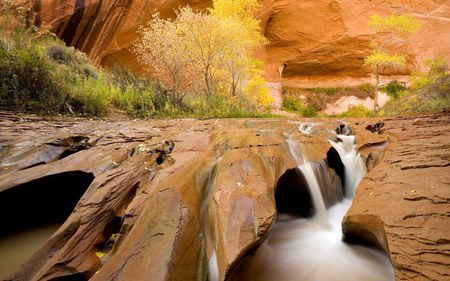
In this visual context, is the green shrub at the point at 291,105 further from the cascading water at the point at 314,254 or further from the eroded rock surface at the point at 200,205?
the cascading water at the point at 314,254

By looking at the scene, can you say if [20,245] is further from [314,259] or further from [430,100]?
[430,100]

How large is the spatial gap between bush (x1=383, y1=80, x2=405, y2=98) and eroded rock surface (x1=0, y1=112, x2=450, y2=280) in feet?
63.0

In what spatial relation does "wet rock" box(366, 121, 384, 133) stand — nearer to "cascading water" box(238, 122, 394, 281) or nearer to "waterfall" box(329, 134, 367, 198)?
"waterfall" box(329, 134, 367, 198)

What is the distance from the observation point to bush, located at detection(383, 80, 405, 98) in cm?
2012

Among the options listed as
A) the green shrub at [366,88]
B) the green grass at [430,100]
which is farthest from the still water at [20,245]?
the green shrub at [366,88]

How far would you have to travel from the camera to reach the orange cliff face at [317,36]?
52.2 ft

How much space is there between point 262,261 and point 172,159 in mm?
1733

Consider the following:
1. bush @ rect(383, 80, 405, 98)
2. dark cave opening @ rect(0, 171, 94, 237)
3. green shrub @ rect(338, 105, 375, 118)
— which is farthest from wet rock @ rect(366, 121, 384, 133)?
bush @ rect(383, 80, 405, 98)

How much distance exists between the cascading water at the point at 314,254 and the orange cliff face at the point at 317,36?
50.5 feet

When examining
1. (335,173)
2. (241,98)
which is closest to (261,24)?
(241,98)

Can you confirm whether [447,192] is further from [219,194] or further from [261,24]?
[261,24]

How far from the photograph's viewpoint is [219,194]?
2549 millimetres

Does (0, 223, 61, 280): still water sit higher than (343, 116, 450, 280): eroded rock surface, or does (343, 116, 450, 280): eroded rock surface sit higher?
(343, 116, 450, 280): eroded rock surface

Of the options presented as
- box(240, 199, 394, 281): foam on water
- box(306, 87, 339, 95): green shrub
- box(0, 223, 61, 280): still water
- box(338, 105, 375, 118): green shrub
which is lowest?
box(0, 223, 61, 280): still water
